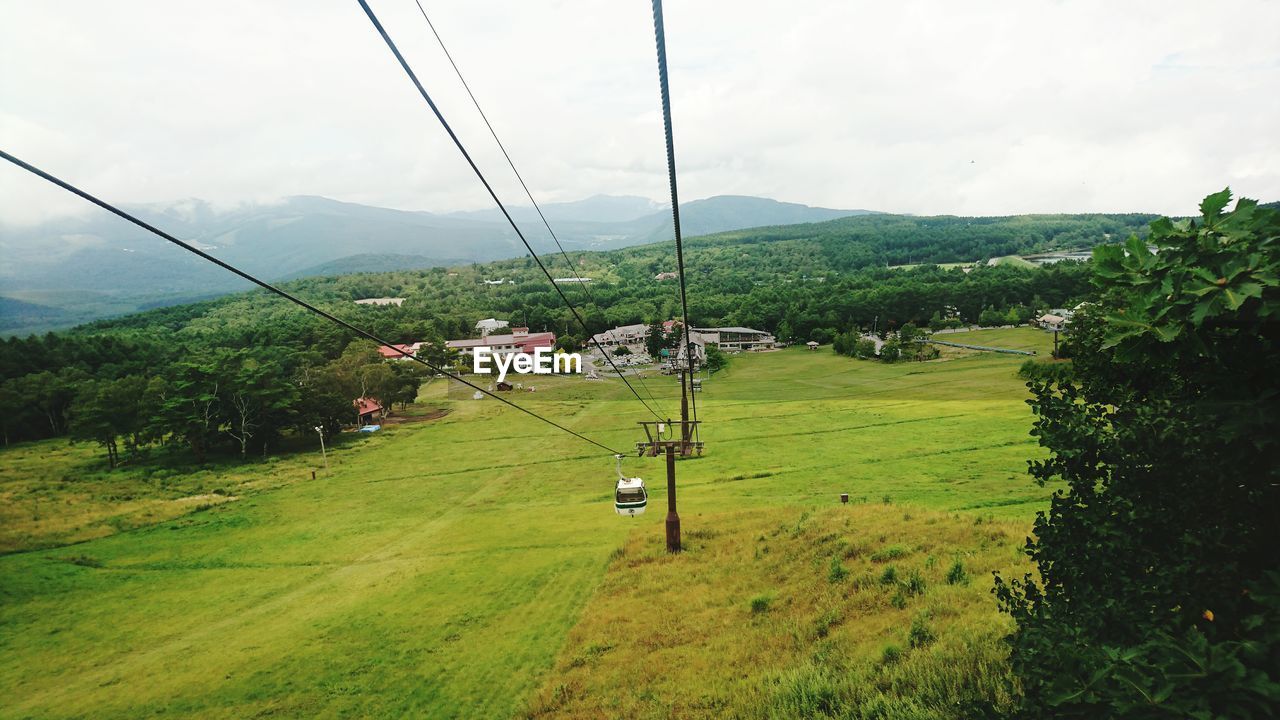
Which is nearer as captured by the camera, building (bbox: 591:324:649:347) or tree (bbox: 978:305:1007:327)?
tree (bbox: 978:305:1007:327)

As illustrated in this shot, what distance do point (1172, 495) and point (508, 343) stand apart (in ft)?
359

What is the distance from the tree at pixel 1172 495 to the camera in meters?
3.41

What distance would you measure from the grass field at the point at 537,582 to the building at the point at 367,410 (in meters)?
15.4

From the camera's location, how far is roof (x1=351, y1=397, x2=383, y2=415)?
68438mm

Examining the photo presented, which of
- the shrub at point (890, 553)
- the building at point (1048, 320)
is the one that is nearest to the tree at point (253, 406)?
the shrub at point (890, 553)

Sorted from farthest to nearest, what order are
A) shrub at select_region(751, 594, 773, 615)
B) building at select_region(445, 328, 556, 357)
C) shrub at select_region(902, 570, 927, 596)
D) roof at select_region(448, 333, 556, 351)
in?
roof at select_region(448, 333, 556, 351)
building at select_region(445, 328, 556, 357)
shrub at select_region(751, 594, 773, 615)
shrub at select_region(902, 570, 927, 596)

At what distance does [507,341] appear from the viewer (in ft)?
364

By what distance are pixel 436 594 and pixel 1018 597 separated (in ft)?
75.0

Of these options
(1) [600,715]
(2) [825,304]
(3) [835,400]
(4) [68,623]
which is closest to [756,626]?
(1) [600,715]

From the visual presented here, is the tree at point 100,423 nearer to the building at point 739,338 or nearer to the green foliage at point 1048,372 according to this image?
the green foliage at point 1048,372

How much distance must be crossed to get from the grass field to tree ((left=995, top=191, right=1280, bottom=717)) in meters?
4.66

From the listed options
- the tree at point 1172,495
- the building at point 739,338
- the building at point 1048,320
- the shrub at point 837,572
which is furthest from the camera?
the building at point 739,338

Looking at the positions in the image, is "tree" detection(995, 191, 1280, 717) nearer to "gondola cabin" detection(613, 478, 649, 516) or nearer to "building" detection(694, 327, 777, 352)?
"gondola cabin" detection(613, 478, 649, 516)

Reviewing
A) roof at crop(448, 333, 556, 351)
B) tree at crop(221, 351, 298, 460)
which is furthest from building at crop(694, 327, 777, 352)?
tree at crop(221, 351, 298, 460)
